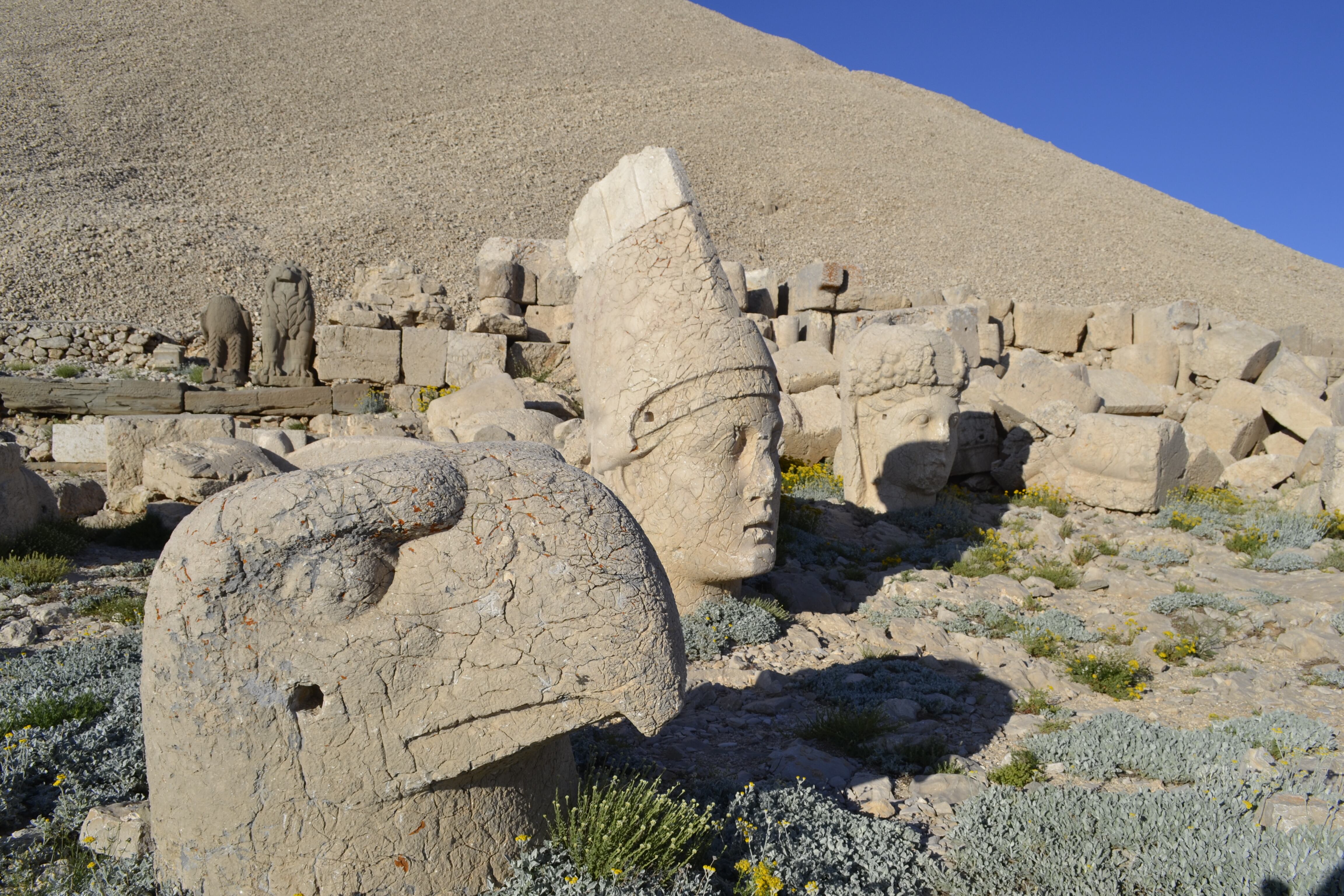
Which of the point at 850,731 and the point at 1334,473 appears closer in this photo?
the point at 850,731

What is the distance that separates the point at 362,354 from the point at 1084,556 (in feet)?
29.2

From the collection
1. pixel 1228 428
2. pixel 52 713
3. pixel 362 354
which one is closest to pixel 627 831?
pixel 52 713

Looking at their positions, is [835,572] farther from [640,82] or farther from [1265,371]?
[640,82]

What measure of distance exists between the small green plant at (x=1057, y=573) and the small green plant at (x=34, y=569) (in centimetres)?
644

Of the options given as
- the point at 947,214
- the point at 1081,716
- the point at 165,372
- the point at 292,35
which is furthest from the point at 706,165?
the point at 1081,716

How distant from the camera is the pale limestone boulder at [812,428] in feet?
29.9

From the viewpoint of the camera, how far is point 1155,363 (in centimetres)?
1300

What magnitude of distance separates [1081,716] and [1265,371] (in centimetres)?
1082

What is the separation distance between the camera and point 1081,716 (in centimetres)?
406

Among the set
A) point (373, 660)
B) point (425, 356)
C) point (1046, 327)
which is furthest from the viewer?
point (1046, 327)

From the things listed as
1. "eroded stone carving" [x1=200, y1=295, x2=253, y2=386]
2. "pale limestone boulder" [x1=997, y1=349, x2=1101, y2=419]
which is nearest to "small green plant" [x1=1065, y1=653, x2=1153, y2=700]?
"pale limestone boulder" [x1=997, y1=349, x2=1101, y2=419]

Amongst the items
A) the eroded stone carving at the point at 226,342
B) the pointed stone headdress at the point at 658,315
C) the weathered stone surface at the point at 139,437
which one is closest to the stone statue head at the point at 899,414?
the pointed stone headdress at the point at 658,315

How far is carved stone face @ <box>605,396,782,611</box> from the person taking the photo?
4.56 metres

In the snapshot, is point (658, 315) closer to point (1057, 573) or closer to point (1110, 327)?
point (1057, 573)
